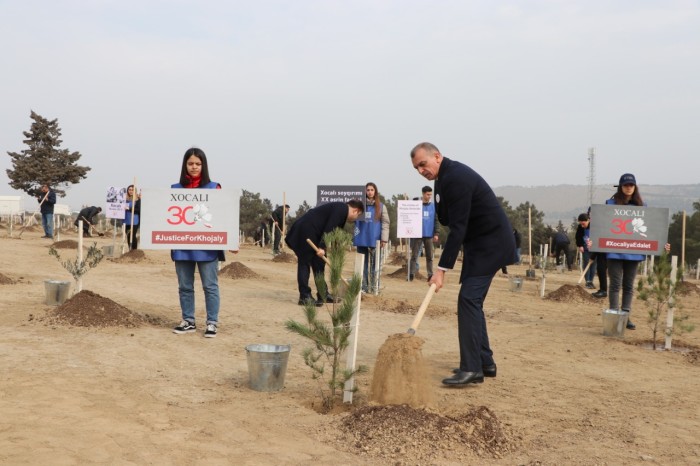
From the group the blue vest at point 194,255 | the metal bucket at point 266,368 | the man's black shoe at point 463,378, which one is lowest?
the man's black shoe at point 463,378

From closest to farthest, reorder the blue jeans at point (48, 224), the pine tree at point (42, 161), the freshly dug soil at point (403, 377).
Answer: the freshly dug soil at point (403, 377), the blue jeans at point (48, 224), the pine tree at point (42, 161)

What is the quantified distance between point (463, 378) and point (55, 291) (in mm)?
5602

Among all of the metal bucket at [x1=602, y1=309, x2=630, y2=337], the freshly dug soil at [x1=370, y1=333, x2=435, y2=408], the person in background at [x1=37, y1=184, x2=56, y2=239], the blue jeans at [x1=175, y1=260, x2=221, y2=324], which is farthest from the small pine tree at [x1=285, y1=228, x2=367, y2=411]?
the person in background at [x1=37, y1=184, x2=56, y2=239]

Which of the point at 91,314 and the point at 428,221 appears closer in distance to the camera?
the point at 91,314

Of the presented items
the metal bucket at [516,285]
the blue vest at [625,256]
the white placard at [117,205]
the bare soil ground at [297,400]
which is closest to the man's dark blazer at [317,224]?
the bare soil ground at [297,400]

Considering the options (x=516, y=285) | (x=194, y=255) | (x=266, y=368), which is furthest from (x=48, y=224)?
(x=266, y=368)

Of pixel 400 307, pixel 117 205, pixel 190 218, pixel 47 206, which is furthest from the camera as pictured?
pixel 47 206

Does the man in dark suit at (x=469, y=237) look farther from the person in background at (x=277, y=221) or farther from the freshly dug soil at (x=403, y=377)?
the person in background at (x=277, y=221)

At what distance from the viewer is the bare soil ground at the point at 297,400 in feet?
12.2

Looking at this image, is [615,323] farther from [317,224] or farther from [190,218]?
[190,218]

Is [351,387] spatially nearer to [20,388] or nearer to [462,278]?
[462,278]

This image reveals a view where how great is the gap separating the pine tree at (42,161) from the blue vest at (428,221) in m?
Answer: 39.1

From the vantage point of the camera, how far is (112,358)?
577cm

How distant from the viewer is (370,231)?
11.6m
